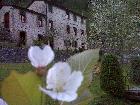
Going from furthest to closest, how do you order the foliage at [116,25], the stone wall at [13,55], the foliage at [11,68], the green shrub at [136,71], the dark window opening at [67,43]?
the dark window opening at [67,43], the stone wall at [13,55], the foliage at [116,25], the green shrub at [136,71], the foliage at [11,68]

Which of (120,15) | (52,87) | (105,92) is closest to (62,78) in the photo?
(52,87)

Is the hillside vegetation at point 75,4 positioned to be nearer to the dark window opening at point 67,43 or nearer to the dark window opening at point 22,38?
the dark window opening at point 67,43

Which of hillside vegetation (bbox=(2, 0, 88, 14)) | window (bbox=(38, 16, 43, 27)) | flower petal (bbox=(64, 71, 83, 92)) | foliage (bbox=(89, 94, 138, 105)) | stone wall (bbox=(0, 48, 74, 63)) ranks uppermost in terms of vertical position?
hillside vegetation (bbox=(2, 0, 88, 14))

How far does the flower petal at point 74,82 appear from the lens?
238 millimetres

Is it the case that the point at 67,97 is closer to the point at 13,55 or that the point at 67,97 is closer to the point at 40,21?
the point at 13,55

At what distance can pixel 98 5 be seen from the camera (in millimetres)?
14859

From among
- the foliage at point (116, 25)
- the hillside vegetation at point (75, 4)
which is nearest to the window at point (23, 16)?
the hillside vegetation at point (75, 4)

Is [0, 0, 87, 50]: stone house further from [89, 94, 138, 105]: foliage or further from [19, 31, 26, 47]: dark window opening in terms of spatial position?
[89, 94, 138, 105]: foliage

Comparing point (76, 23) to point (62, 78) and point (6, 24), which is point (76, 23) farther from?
point (62, 78)

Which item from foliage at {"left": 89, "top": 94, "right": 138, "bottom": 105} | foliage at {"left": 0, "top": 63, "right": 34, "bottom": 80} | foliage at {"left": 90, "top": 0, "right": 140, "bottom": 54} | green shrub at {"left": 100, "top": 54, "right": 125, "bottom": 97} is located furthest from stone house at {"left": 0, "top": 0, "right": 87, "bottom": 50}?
green shrub at {"left": 100, "top": 54, "right": 125, "bottom": 97}

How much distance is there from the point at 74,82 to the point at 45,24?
20729mm

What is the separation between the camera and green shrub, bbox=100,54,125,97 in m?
7.86

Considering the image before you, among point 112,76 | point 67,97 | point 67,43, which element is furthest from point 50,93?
point 67,43

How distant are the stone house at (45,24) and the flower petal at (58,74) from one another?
17.2 m
